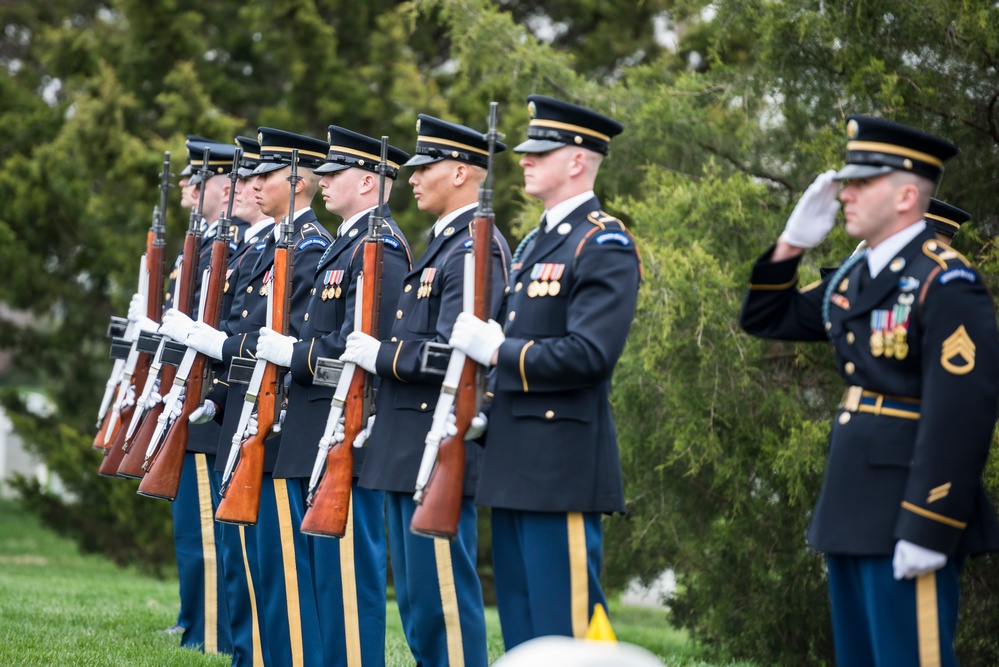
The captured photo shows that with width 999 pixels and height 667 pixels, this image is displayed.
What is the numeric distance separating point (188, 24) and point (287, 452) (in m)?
8.33

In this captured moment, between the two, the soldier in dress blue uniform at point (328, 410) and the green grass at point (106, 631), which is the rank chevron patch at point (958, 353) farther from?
the green grass at point (106, 631)

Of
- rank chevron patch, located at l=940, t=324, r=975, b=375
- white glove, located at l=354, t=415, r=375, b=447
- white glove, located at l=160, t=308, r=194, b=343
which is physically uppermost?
white glove, located at l=160, t=308, r=194, b=343

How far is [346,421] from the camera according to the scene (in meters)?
5.10

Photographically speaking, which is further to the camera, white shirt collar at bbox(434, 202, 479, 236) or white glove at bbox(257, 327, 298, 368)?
white glove at bbox(257, 327, 298, 368)

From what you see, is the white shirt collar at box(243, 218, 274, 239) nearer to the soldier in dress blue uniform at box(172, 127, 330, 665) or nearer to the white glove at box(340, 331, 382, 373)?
the soldier in dress blue uniform at box(172, 127, 330, 665)

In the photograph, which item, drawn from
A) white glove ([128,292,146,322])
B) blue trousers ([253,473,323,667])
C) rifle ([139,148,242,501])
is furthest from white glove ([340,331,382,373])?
white glove ([128,292,146,322])

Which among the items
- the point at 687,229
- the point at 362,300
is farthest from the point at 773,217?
the point at 362,300

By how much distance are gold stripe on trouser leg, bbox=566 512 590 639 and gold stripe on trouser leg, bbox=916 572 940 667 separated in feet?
3.26

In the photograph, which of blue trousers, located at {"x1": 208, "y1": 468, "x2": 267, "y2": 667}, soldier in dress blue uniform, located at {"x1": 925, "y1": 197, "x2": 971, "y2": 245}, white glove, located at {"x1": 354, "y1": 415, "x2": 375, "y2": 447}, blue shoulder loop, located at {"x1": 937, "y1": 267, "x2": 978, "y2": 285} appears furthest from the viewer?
blue trousers, located at {"x1": 208, "y1": 468, "x2": 267, "y2": 667}

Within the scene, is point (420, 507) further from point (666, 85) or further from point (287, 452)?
point (666, 85)

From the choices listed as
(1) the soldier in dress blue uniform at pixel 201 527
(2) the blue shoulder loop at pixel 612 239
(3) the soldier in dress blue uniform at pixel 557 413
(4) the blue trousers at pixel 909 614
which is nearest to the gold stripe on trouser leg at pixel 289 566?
(1) the soldier in dress blue uniform at pixel 201 527

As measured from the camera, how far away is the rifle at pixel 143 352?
24.0 feet

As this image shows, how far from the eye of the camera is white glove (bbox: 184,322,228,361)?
6.17 metres

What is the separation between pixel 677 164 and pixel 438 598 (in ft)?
15.7
